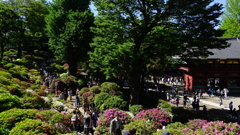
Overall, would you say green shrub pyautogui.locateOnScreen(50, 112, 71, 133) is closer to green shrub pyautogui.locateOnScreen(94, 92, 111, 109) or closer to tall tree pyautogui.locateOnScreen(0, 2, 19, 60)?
green shrub pyautogui.locateOnScreen(94, 92, 111, 109)

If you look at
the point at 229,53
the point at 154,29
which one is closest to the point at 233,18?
the point at 229,53

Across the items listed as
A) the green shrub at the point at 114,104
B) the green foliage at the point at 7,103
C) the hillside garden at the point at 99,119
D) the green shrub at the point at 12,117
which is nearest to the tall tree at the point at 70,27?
the hillside garden at the point at 99,119

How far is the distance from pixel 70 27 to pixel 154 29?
54.8 feet

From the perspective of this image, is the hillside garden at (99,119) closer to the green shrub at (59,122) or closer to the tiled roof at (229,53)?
the green shrub at (59,122)

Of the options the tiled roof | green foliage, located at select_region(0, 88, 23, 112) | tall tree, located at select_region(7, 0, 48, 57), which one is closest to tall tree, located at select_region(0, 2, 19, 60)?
tall tree, located at select_region(7, 0, 48, 57)

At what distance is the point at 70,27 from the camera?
29109mm

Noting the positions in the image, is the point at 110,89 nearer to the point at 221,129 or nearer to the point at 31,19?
the point at 221,129

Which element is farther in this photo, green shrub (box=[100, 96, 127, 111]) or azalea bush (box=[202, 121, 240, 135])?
green shrub (box=[100, 96, 127, 111])

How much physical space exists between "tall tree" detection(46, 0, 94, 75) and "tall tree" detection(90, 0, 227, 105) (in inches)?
519

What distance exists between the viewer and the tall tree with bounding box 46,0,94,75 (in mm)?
29312

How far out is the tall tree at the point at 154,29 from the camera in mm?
15172

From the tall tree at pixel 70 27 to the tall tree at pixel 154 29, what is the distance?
13.2m

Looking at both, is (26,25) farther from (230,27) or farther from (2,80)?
(230,27)

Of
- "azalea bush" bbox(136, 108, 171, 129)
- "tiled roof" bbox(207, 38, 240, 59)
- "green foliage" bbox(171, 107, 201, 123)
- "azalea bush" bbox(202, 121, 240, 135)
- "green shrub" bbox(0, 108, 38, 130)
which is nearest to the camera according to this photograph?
"green shrub" bbox(0, 108, 38, 130)
